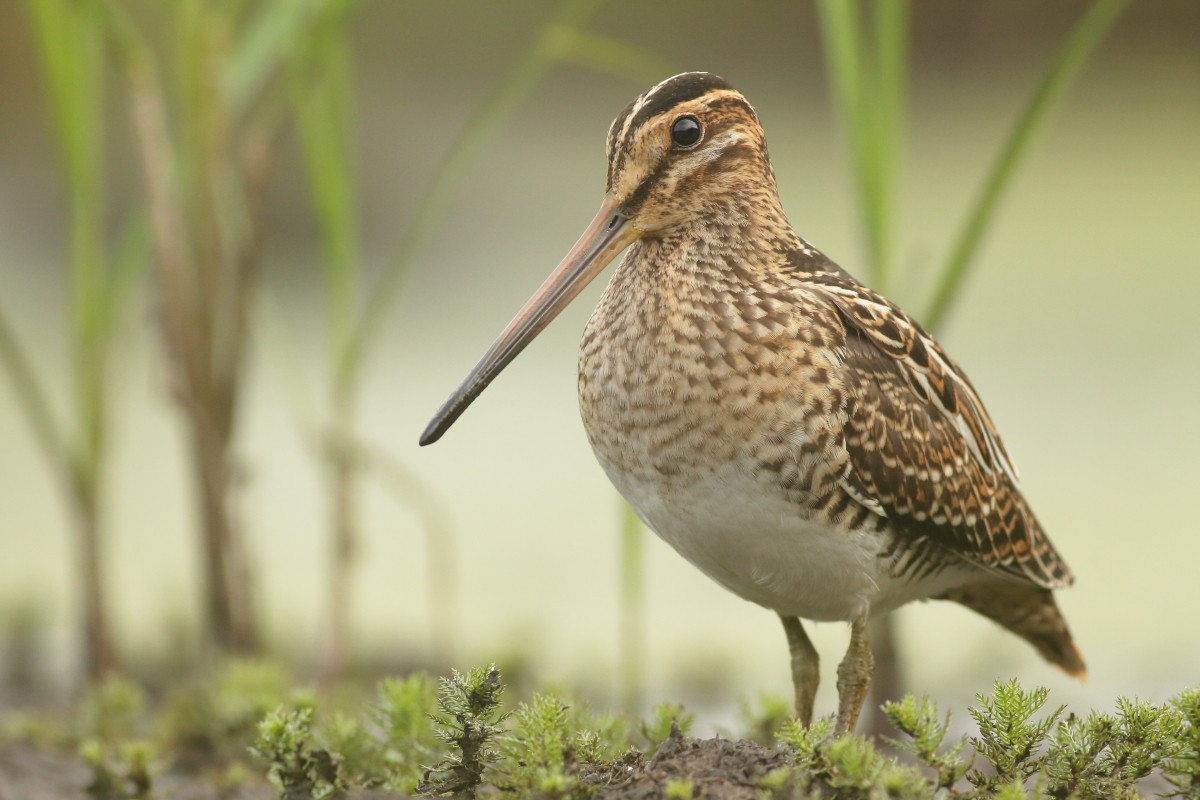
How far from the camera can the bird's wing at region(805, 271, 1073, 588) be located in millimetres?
2285

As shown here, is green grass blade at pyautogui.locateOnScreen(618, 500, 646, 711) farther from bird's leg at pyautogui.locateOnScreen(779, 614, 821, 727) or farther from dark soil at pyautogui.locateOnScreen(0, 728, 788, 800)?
dark soil at pyautogui.locateOnScreen(0, 728, 788, 800)

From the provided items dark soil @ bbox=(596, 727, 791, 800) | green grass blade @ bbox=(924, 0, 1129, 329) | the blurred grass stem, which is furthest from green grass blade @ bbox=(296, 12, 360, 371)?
dark soil @ bbox=(596, 727, 791, 800)

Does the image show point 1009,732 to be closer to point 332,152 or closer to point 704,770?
point 704,770

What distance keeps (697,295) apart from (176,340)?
5.61 feet

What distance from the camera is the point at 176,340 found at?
3562 millimetres

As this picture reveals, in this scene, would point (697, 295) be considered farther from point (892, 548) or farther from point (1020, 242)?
point (1020, 242)

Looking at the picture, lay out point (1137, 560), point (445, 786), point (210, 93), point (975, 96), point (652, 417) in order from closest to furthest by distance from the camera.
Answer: point (445, 786)
point (652, 417)
point (210, 93)
point (1137, 560)
point (975, 96)

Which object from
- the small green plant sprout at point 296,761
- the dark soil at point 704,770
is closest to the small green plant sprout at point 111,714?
the small green plant sprout at point 296,761

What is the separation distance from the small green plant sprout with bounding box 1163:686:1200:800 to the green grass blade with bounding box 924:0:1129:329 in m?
1.12

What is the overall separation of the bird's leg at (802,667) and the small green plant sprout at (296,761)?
84 cm

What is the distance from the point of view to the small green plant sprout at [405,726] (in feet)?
7.54

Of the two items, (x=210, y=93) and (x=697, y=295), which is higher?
(x=210, y=93)

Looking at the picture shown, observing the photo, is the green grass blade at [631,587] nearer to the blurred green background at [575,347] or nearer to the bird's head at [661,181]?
the blurred green background at [575,347]

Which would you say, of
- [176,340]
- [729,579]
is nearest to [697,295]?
[729,579]
